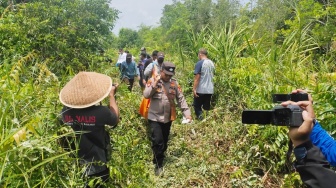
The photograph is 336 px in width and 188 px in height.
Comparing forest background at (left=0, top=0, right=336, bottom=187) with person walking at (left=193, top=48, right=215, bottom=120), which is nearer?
forest background at (left=0, top=0, right=336, bottom=187)

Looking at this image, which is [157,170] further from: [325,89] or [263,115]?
[263,115]

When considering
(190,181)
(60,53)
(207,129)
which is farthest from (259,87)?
(60,53)

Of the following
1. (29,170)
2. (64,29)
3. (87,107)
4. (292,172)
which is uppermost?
(64,29)

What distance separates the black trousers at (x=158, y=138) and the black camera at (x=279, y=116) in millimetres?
2286

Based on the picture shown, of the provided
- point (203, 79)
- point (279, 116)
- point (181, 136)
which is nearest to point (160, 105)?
point (181, 136)

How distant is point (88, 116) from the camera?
2.34 meters

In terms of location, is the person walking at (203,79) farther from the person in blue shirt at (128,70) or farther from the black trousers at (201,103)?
the person in blue shirt at (128,70)

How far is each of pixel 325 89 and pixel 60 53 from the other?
4.65 metres

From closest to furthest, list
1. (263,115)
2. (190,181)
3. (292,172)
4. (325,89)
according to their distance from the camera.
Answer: (263,115), (325,89), (292,172), (190,181)

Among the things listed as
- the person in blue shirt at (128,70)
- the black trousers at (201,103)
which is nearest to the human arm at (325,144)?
the black trousers at (201,103)

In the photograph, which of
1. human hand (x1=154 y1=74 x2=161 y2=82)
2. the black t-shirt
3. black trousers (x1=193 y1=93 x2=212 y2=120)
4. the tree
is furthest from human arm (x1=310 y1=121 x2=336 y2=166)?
the tree

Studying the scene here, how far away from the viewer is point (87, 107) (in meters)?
2.36

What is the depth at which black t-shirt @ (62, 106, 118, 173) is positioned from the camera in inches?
92.0

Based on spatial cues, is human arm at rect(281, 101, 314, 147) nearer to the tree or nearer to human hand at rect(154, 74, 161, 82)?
human hand at rect(154, 74, 161, 82)
